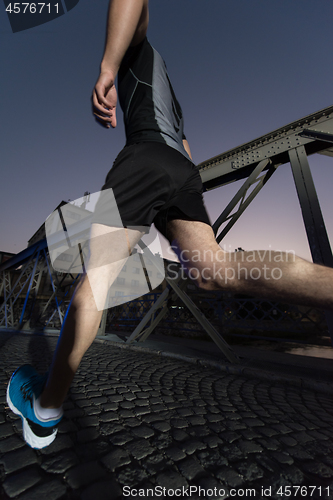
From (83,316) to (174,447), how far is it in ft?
2.98

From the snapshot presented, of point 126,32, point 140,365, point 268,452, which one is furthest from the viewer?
point 140,365

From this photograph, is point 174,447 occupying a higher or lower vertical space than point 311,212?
lower

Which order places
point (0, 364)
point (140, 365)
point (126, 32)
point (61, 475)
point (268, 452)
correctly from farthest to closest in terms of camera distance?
1. point (140, 365)
2. point (0, 364)
3. point (268, 452)
4. point (126, 32)
5. point (61, 475)

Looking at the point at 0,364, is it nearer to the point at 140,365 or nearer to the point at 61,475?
the point at 140,365

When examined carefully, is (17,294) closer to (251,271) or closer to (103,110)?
(103,110)

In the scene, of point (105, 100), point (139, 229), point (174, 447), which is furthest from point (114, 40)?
point (174, 447)

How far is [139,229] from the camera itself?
47.8 inches

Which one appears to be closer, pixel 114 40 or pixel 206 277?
pixel 114 40

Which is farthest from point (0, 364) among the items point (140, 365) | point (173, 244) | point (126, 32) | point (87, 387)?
point (126, 32)

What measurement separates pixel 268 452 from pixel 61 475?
42.2 inches

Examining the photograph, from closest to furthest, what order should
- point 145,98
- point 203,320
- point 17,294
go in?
point 145,98 → point 203,320 → point 17,294

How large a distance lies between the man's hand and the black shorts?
18cm

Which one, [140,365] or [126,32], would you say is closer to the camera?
[126,32]

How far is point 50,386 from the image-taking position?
3.34 ft
